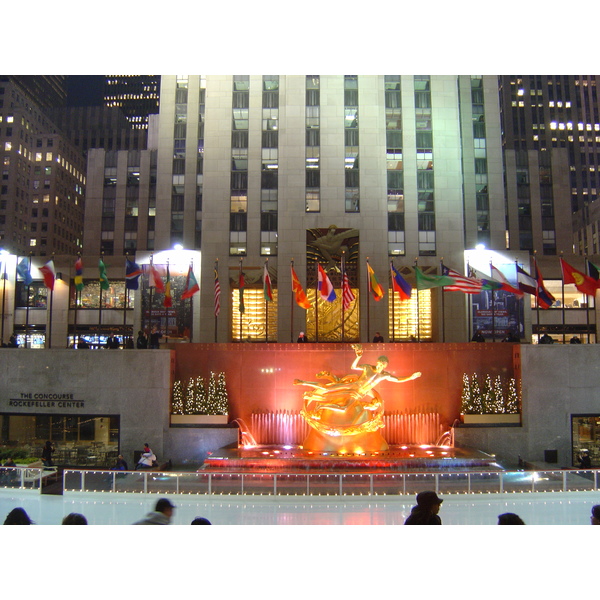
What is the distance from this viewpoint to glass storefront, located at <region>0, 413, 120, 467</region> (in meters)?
21.2

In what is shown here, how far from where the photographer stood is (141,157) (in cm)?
4447

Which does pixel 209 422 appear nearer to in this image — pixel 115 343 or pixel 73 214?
pixel 115 343

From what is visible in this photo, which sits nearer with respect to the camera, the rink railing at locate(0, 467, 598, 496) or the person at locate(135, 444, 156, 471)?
the rink railing at locate(0, 467, 598, 496)

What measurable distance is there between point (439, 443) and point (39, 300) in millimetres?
28917

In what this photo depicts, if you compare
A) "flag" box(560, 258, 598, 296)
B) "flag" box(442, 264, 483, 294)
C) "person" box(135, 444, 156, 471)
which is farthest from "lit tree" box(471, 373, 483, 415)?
"person" box(135, 444, 156, 471)

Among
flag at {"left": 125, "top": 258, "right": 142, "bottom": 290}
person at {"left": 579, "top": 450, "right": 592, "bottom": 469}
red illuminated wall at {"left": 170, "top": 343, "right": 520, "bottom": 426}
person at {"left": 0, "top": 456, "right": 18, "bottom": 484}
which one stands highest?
flag at {"left": 125, "top": 258, "right": 142, "bottom": 290}

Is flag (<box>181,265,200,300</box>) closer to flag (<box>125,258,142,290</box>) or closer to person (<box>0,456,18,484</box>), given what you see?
flag (<box>125,258,142,290</box>)

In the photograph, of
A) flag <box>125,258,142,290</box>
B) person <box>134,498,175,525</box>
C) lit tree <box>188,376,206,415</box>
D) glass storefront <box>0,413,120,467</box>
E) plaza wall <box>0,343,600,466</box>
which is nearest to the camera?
person <box>134,498,175,525</box>

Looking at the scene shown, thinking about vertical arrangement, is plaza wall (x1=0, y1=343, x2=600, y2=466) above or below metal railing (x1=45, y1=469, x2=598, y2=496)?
above

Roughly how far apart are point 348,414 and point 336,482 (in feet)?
15.4

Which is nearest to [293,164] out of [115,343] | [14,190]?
[115,343]

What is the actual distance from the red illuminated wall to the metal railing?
25.8 ft

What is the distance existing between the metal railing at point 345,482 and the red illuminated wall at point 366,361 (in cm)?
785

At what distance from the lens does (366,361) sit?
2206 cm
